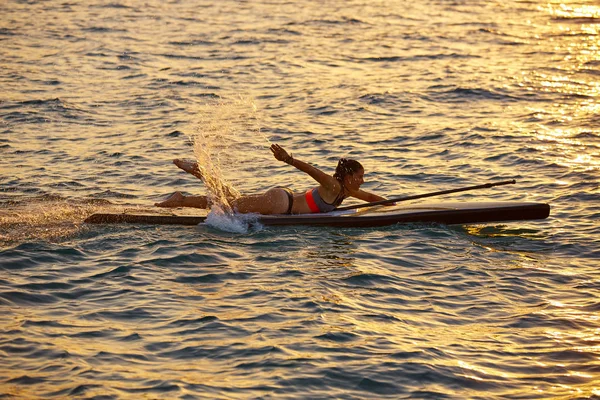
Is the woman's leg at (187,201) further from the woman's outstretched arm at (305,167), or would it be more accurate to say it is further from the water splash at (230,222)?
the woman's outstretched arm at (305,167)

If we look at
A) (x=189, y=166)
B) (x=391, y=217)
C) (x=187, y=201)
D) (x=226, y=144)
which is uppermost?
(x=189, y=166)

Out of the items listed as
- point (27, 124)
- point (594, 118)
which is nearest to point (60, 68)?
point (27, 124)

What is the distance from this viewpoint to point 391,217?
11.4 meters

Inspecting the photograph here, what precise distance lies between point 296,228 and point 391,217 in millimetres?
1211

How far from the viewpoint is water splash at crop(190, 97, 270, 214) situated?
38.2 ft

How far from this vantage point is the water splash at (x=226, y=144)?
11641 millimetres

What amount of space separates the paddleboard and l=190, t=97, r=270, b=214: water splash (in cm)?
56

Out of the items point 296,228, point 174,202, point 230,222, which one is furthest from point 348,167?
point 174,202

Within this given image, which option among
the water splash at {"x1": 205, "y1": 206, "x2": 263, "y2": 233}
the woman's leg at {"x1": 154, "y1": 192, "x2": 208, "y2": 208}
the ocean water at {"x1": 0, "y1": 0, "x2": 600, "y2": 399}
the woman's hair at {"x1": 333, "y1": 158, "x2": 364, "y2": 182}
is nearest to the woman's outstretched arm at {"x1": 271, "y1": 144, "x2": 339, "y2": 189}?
the woman's hair at {"x1": 333, "y1": 158, "x2": 364, "y2": 182}

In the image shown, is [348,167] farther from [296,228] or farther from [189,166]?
[189,166]

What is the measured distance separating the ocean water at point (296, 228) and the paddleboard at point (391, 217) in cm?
13

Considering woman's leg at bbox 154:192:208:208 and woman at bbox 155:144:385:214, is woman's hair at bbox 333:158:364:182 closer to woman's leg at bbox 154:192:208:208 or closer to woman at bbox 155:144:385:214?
woman at bbox 155:144:385:214

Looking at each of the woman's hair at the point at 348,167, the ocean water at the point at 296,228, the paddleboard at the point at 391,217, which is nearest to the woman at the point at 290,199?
the woman's hair at the point at 348,167

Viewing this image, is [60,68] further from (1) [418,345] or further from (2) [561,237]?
(1) [418,345]
